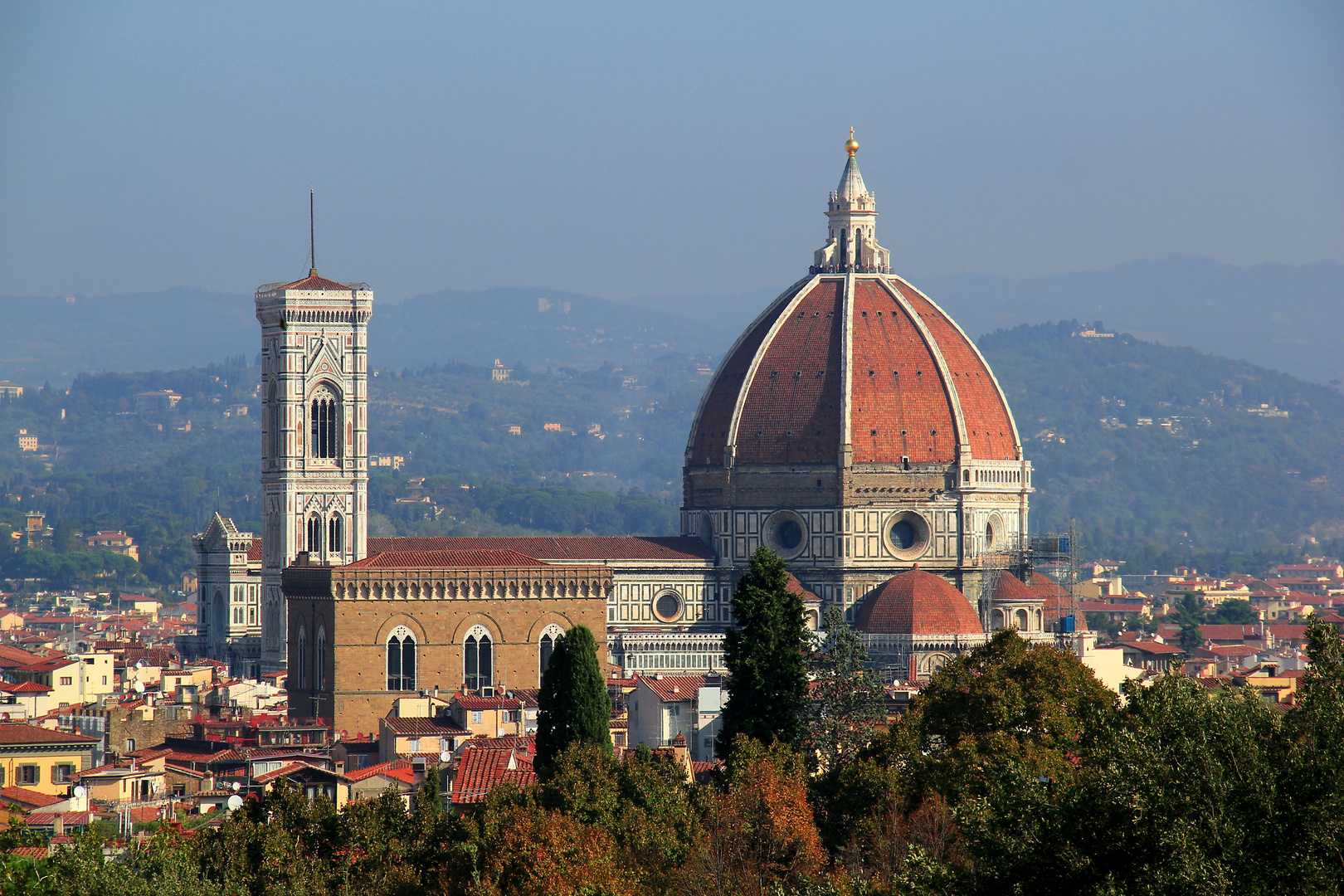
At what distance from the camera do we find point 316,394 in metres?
93.6

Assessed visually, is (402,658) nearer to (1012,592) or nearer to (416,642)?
(416,642)

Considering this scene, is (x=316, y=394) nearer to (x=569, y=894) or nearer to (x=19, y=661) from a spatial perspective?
(x=19, y=661)

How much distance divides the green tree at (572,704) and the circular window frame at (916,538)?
153 ft

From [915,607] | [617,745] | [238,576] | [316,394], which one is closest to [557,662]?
[617,745]

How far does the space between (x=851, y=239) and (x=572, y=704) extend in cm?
5618

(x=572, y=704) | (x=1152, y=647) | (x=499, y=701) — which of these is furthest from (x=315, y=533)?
(x=572, y=704)

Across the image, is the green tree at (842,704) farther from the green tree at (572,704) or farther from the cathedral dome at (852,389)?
the cathedral dome at (852,389)

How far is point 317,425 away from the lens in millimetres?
93812

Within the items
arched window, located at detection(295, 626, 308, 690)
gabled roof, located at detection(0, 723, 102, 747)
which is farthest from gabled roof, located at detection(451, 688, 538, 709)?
gabled roof, located at detection(0, 723, 102, 747)

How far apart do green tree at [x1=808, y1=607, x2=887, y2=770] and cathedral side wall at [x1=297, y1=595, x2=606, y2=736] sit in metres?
25.9

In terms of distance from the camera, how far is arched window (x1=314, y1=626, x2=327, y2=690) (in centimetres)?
7562

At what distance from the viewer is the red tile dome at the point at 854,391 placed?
95.2 meters

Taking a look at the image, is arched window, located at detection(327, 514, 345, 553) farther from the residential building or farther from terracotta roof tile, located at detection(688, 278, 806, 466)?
the residential building

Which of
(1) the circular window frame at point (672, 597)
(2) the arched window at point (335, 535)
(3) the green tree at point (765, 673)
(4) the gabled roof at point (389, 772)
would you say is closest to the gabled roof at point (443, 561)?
(1) the circular window frame at point (672, 597)
